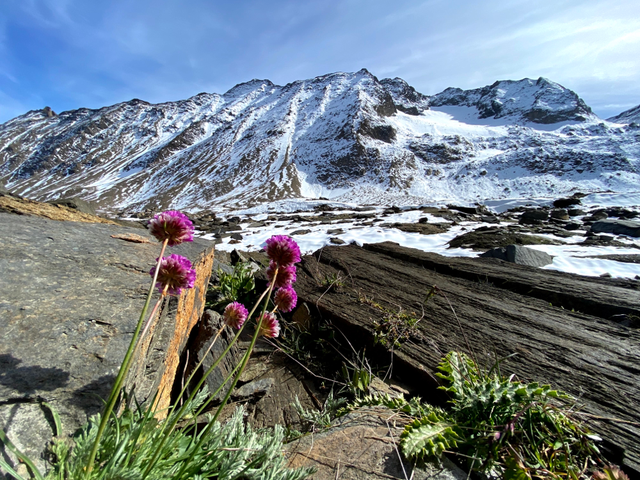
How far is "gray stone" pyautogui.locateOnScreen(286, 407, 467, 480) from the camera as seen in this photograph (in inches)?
56.7

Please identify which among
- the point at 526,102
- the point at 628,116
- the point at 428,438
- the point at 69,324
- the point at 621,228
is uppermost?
the point at 526,102

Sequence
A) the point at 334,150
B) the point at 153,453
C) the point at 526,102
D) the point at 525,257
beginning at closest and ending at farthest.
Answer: the point at 153,453
the point at 525,257
the point at 334,150
the point at 526,102

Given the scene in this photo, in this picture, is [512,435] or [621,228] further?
[621,228]

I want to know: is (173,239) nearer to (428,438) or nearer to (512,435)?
(428,438)

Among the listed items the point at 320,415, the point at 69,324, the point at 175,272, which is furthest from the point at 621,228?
the point at 69,324

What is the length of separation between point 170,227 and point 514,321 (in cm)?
322

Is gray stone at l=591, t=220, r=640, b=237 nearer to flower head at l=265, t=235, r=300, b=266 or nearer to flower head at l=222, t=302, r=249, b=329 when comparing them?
flower head at l=265, t=235, r=300, b=266

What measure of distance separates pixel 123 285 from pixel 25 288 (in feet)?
1.71

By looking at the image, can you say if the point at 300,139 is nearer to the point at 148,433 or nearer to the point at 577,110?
the point at 148,433

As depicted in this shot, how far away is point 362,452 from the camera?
5.16 ft

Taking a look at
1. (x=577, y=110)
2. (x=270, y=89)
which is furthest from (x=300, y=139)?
(x=577, y=110)

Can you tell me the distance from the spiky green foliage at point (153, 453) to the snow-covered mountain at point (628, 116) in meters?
181

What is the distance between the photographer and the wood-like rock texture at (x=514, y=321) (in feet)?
6.37

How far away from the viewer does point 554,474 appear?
1287mm
